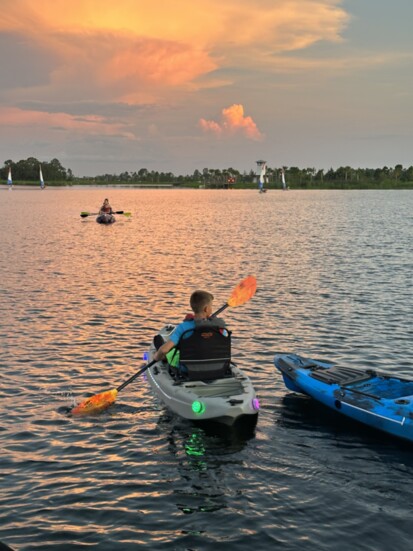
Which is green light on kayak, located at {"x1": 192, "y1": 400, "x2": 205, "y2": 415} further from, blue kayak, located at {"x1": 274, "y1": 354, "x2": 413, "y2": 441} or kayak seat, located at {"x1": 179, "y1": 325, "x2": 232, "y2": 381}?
blue kayak, located at {"x1": 274, "y1": 354, "x2": 413, "y2": 441}

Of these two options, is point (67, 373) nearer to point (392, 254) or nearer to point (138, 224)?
point (392, 254)

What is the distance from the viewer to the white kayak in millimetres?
9234

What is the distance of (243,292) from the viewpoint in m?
12.7

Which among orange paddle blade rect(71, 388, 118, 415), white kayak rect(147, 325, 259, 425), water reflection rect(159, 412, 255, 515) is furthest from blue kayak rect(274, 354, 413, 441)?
orange paddle blade rect(71, 388, 118, 415)

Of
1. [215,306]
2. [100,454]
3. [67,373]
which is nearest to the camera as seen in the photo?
[100,454]

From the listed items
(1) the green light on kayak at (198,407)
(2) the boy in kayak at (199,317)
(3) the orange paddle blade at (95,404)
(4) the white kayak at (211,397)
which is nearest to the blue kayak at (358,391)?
(4) the white kayak at (211,397)

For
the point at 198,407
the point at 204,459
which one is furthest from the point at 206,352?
the point at 204,459

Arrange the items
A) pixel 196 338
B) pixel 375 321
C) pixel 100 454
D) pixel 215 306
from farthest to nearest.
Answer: pixel 215 306 < pixel 375 321 < pixel 196 338 < pixel 100 454

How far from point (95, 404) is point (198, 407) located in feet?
7.61

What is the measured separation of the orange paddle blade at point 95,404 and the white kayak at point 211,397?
89cm

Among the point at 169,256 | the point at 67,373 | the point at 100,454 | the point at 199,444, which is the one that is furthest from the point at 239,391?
the point at 169,256

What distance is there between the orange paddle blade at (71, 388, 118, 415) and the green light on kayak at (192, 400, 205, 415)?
2040 millimetres

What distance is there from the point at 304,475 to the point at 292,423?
6.37ft

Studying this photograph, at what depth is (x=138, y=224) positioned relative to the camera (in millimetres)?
60875
